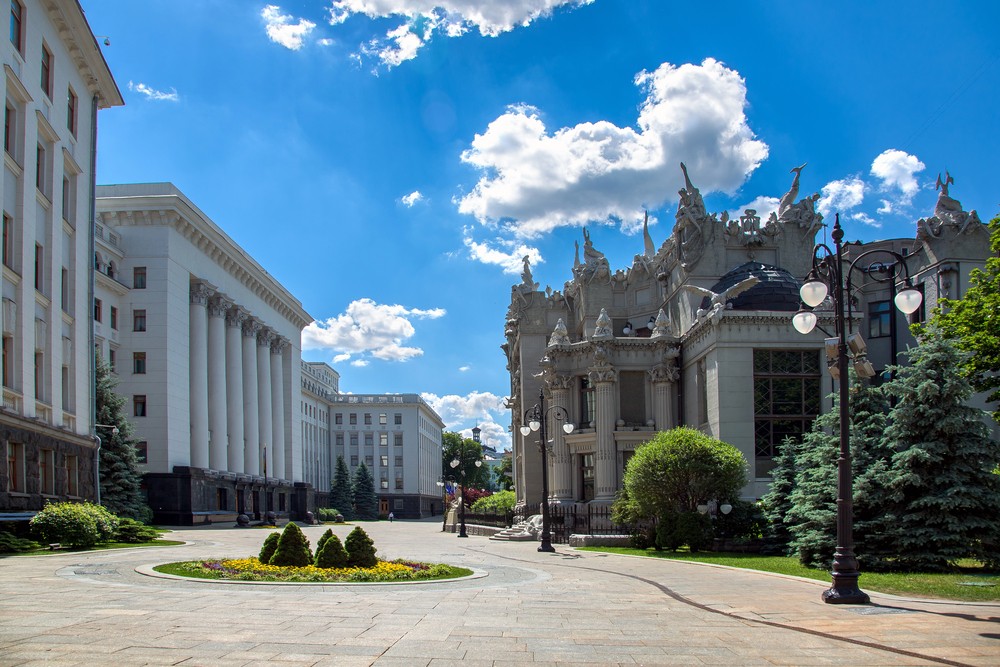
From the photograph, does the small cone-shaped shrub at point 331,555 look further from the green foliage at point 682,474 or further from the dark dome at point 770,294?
the dark dome at point 770,294

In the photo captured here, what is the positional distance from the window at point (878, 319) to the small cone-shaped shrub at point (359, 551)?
109 ft

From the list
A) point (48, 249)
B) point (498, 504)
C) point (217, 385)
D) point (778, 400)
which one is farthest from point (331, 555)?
point (217, 385)

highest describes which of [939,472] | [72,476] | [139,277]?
[139,277]

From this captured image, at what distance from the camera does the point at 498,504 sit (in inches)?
2415

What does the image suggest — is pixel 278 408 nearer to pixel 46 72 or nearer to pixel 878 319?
pixel 46 72

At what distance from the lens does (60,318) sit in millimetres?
34438

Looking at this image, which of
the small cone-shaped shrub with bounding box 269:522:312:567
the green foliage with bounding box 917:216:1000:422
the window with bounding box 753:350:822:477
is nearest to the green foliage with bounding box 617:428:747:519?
the window with bounding box 753:350:822:477

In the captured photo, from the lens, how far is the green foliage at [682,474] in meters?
33.1

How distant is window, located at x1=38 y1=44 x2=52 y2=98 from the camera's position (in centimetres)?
3362

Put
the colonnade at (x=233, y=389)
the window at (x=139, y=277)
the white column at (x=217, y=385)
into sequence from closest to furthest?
the window at (x=139, y=277) < the colonnade at (x=233, y=389) < the white column at (x=217, y=385)

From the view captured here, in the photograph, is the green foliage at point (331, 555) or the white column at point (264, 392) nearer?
the green foliage at point (331, 555)

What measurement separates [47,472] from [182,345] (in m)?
29.2

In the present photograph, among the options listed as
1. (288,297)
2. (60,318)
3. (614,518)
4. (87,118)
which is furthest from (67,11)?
(288,297)

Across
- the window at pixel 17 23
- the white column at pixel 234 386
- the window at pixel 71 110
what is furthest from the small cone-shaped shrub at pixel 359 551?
the white column at pixel 234 386
